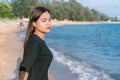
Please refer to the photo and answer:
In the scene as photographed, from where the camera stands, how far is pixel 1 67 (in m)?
10.4

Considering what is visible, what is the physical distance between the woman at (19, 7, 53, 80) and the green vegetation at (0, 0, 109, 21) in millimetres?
86534

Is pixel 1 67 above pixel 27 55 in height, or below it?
below

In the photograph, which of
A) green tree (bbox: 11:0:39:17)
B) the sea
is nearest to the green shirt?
the sea

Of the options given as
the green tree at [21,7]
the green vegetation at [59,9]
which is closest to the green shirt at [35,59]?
the green vegetation at [59,9]

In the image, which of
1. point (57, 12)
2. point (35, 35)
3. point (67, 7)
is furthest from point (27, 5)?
point (35, 35)

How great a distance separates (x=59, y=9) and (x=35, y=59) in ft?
379

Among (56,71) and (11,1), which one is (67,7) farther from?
(56,71)

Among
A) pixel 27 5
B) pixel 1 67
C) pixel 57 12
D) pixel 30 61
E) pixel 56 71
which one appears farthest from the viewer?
pixel 57 12

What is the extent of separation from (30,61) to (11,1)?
103473 millimetres

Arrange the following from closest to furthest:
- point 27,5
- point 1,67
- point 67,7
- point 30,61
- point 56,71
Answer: point 30,61 < point 1,67 < point 56,71 < point 27,5 < point 67,7

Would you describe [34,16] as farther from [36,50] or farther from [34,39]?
[36,50]

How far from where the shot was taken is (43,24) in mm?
3068

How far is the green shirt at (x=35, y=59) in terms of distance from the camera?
291 centimetres

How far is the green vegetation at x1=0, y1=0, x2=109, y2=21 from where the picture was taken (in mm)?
100000
